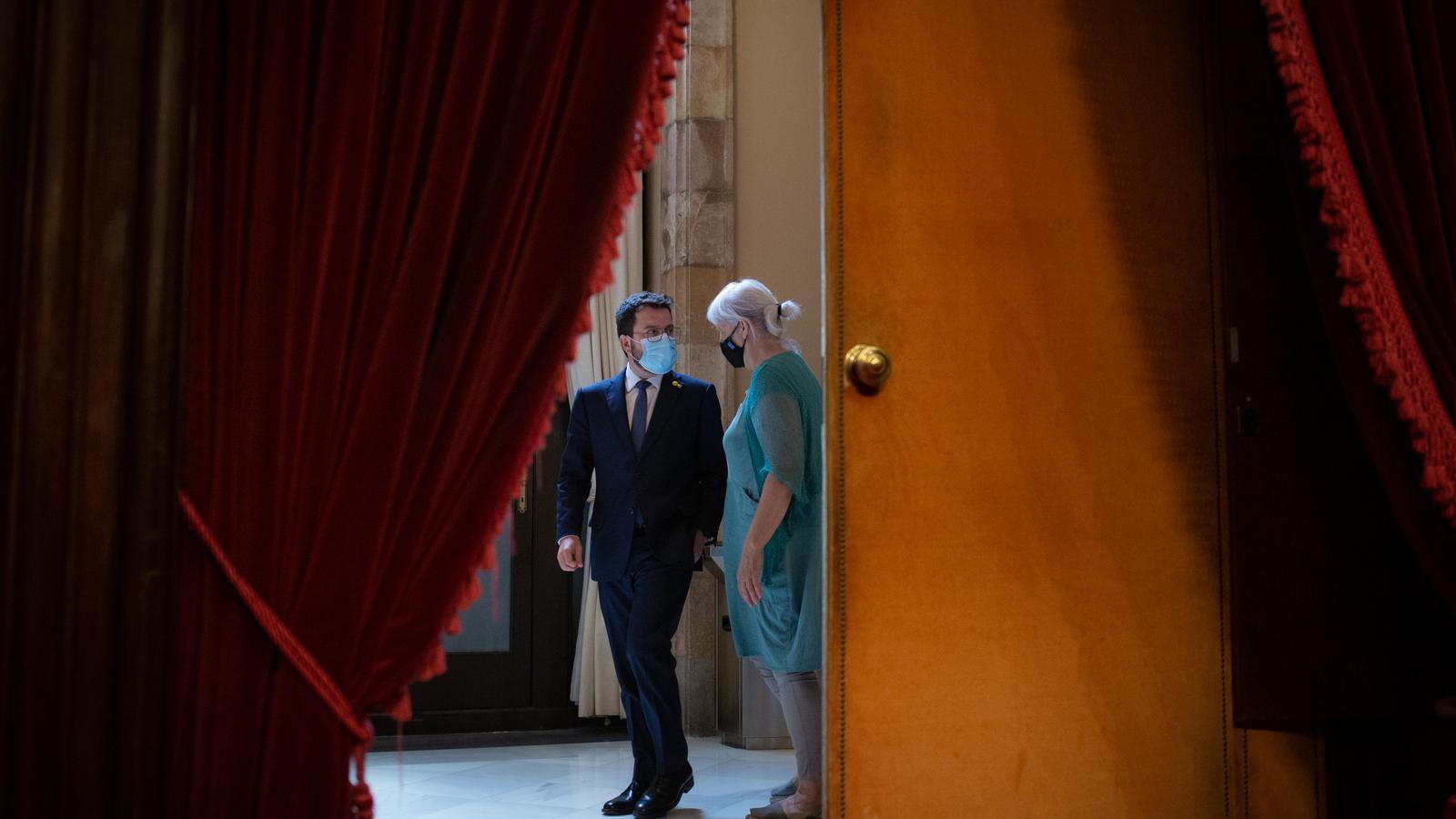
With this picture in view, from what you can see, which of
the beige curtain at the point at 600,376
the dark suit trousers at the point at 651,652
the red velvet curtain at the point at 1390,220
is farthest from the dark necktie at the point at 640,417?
the red velvet curtain at the point at 1390,220

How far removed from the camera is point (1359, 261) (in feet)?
6.65

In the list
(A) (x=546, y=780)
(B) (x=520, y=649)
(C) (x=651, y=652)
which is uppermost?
(C) (x=651, y=652)

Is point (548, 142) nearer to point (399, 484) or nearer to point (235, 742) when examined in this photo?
point (399, 484)

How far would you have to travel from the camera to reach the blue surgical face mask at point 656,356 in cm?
344

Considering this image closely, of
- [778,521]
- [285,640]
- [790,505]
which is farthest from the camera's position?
[790,505]

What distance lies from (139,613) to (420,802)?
231 cm

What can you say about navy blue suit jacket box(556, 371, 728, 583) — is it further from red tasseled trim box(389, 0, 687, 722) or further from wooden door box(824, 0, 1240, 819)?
red tasseled trim box(389, 0, 687, 722)

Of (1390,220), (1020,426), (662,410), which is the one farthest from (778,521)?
(1390,220)

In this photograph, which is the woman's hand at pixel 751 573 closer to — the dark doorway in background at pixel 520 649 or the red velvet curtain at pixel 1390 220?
the red velvet curtain at pixel 1390 220

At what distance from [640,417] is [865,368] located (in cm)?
147

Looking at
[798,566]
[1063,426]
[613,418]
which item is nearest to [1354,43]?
[1063,426]

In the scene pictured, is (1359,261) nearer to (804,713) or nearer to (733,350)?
(733,350)

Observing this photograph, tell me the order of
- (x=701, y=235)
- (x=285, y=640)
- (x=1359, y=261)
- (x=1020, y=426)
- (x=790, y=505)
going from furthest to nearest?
1. (x=701, y=235)
2. (x=790, y=505)
3. (x=1020, y=426)
4. (x=1359, y=261)
5. (x=285, y=640)

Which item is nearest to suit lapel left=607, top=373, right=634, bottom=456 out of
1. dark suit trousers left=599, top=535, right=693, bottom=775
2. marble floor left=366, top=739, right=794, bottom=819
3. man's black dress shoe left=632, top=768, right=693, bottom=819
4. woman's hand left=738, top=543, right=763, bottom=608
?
dark suit trousers left=599, top=535, right=693, bottom=775
